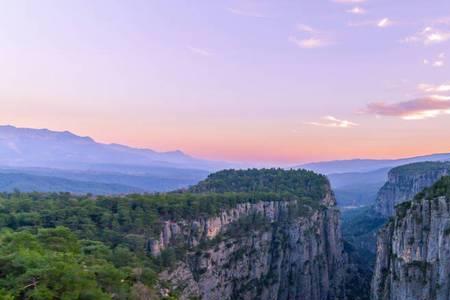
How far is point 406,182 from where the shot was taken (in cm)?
15450

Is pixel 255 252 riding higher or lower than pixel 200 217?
lower

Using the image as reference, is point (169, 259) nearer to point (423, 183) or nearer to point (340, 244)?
point (340, 244)

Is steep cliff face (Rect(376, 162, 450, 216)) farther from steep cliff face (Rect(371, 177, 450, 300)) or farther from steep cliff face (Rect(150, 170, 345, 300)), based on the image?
steep cliff face (Rect(371, 177, 450, 300))

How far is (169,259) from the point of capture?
175 feet

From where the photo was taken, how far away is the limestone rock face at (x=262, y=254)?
197 ft

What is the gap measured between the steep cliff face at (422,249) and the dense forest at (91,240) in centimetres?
2477

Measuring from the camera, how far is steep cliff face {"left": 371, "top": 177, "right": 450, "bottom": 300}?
44344mm

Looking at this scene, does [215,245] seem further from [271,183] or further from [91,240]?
[271,183]

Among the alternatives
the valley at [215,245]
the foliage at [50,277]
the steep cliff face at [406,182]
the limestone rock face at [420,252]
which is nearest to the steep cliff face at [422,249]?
the limestone rock face at [420,252]

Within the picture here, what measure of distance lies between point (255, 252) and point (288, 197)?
16.1m

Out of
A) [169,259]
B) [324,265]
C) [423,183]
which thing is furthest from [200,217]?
[423,183]

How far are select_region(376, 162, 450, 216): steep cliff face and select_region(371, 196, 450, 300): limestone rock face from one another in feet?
276

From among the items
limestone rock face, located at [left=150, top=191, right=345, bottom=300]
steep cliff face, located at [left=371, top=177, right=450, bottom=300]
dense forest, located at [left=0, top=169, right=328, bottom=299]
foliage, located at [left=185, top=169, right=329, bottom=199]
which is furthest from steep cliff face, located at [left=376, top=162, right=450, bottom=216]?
steep cliff face, located at [left=371, top=177, right=450, bottom=300]

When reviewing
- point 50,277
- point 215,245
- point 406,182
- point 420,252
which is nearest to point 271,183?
point 215,245
